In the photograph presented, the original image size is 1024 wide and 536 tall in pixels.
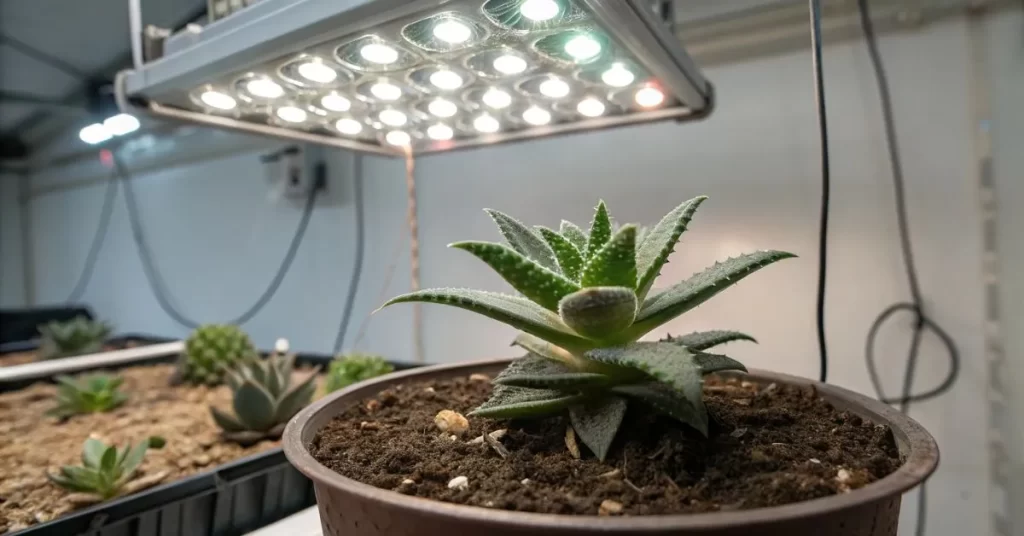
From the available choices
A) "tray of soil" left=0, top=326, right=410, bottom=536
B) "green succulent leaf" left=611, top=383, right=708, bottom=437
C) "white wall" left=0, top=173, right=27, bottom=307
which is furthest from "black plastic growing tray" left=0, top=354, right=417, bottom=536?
"white wall" left=0, top=173, right=27, bottom=307

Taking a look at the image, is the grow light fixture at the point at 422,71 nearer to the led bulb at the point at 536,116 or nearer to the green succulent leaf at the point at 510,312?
the led bulb at the point at 536,116

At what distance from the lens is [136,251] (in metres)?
2.32

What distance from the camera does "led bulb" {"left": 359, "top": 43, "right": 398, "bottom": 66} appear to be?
23.6 inches

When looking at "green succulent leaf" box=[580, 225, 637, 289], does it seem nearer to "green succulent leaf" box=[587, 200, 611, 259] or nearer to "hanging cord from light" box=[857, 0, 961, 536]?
"green succulent leaf" box=[587, 200, 611, 259]

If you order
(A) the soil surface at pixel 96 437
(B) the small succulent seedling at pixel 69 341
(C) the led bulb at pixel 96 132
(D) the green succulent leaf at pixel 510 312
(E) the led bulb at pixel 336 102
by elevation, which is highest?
(C) the led bulb at pixel 96 132

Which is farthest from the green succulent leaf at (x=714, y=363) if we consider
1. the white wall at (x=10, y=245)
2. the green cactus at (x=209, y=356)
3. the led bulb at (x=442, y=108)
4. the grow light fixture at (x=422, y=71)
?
the white wall at (x=10, y=245)

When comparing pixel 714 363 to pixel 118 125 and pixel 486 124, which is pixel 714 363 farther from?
pixel 118 125

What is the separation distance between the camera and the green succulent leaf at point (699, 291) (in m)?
0.43

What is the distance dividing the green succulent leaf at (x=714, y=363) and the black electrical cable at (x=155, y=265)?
132 cm

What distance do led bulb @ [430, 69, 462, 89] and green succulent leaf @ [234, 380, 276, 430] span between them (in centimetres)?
52

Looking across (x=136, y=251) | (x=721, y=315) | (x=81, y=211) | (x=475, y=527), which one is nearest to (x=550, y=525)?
(x=475, y=527)

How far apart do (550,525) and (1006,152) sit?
857mm

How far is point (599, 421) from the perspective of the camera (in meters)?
0.41

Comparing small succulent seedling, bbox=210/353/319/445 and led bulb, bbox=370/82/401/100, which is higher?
led bulb, bbox=370/82/401/100
